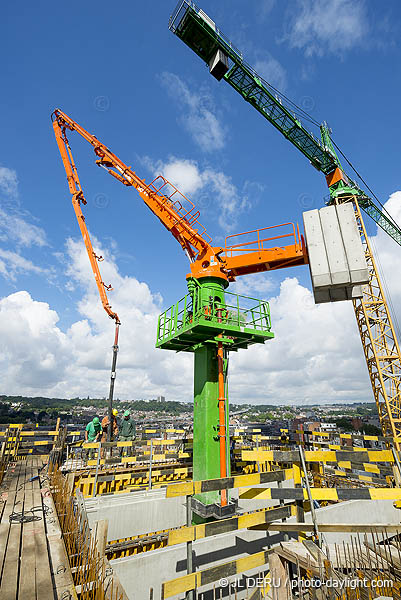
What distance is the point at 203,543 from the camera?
19.8ft

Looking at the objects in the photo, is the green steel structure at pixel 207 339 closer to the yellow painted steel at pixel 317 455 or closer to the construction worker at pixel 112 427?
the yellow painted steel at pixel 317 455

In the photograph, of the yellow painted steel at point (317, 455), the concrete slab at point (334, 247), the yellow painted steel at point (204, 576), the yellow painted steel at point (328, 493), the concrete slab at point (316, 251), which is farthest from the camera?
the concrete slab at point (316, 251)

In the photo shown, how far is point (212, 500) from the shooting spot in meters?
8.62

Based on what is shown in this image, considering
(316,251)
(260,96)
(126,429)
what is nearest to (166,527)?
(126,429)

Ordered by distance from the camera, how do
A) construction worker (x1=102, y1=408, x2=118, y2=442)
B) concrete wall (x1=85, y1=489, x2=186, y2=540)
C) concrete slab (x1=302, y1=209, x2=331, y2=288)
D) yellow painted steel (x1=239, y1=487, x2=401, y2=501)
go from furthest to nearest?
→ construction worker (x1=102, y1=408, x2=118, y2=442), concrete slab (x1=302, y1=209, x2=331, y2=288), concrete wall (x1=85, y1=489, x2=186, y2=540), yellow painted steel (x1=239, y1=487, x2=401, y2=501)

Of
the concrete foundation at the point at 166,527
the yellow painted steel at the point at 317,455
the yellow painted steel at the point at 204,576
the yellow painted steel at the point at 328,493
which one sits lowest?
the concrete foundation at the point at 166,527

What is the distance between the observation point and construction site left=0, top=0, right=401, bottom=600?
4.01 meters

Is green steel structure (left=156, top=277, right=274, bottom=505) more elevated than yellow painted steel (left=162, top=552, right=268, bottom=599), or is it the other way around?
green steel structure (left=156, top=277, right=274, bottom=505)

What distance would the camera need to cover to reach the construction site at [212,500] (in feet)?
13.1

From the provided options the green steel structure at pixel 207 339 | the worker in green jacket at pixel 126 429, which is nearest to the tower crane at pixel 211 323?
the green steel structure at pixel 207 339

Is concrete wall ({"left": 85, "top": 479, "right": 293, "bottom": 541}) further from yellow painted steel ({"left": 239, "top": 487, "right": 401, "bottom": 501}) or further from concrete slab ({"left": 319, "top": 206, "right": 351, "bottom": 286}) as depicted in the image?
concrete slab ({"left": 319, "top": 206, "right": 351, "bottom": 286})

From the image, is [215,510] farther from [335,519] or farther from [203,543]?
[335,519]

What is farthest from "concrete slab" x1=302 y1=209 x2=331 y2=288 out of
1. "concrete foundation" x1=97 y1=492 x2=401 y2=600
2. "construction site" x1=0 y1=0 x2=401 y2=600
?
"concrete foundation" x1=97 y1=492 x2=401 y2=600

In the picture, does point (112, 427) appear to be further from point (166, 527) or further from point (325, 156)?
point (325, 156)
